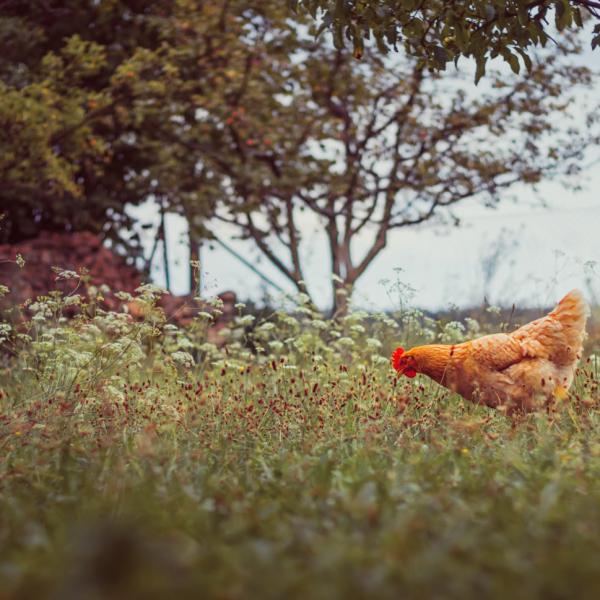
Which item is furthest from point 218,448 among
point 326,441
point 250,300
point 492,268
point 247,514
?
point 250,300

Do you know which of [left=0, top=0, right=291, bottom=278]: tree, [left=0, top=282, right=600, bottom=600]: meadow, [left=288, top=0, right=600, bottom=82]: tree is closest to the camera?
[left=0, top=282, right=600, bottom=600]: meadow

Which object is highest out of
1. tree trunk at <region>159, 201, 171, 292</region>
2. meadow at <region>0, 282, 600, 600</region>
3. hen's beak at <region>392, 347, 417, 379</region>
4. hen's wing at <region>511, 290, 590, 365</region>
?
tree trunk at <region>159, 201, 171, 292</region>

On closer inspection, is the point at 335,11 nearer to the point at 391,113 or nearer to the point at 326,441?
the point at 326,441

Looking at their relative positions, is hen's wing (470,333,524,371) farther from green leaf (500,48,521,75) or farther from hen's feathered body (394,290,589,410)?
green leaf (500,48,521,75)

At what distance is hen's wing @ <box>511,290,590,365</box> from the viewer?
4.90 meters

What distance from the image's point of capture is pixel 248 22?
11383 millimetres

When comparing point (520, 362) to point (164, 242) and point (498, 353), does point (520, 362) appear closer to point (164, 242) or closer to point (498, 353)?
point (498, 353)

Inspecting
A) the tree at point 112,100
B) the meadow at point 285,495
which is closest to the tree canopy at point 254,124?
the tree at point 112,100

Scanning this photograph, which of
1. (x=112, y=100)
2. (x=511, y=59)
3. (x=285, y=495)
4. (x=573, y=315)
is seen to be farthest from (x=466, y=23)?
(x=112, y=100)

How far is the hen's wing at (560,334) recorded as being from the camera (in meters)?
4.90

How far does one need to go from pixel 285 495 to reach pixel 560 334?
2.35m

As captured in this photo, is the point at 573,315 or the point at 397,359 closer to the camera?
the point at 573,315

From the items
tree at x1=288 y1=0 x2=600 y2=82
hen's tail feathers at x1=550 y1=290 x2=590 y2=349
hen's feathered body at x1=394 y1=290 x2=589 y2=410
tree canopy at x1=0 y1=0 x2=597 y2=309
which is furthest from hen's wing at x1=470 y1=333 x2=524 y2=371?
tree canopy at x1=0 y1=0 x2=597 y2=309

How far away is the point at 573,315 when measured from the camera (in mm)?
4973
